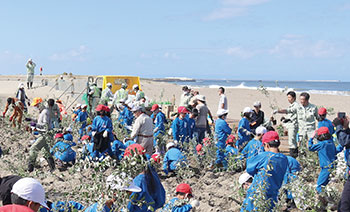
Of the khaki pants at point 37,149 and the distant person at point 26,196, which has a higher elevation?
the distant person at point 26,196

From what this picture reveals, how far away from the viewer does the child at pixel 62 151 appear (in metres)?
10.1

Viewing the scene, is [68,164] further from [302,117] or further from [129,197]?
[129,197]

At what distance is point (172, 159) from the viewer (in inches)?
357

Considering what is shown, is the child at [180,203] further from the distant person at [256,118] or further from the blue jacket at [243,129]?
the distant person at [256,118]

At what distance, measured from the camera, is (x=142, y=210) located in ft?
15.3

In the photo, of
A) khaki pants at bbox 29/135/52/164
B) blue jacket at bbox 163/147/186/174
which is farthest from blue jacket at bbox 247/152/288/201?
khaki pants at bbox 29/135/52/164

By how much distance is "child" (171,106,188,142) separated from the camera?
10.2 metres

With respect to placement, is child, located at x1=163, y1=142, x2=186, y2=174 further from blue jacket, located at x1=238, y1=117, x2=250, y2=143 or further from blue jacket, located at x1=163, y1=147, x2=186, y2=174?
blue jacket, located at x1=238, y1=117, x2=250, y2=143

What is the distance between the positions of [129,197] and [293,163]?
3.84m

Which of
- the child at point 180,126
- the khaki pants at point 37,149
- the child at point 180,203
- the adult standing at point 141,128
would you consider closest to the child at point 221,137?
the child at point 180,126

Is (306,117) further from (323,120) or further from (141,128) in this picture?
(141,128)

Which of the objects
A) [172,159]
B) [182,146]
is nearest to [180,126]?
[182,146]

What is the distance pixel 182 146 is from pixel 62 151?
8.66 ft

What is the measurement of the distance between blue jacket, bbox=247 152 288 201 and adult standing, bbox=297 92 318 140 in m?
3.94
